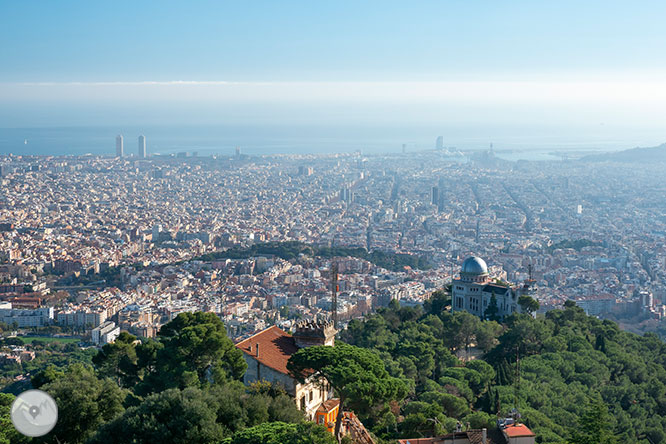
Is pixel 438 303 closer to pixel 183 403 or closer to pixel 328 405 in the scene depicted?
pixel 328 405

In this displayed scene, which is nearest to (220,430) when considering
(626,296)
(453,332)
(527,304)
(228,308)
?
(453,332)

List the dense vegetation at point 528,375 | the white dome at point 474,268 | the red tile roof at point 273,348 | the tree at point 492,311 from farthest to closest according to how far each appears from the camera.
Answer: the white dome at point 474,268 < the tree at point 492,311 < the dense vegetation at point 528,375 < the red tile roof at point 273,348

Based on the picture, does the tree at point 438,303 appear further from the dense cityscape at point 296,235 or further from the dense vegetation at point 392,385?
the dense vegetation at point 392,385

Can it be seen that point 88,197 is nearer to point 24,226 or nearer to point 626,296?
point 24,226

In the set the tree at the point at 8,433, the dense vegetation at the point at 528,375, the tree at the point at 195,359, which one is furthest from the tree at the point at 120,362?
the dense vegetation at the point at 528,375

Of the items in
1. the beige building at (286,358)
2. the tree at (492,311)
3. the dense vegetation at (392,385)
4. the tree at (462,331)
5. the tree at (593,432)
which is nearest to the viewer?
the dense vegetation at (392,385)

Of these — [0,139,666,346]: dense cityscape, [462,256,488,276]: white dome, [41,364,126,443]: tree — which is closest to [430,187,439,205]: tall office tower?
[0,139,666,346]: dense cityscape
